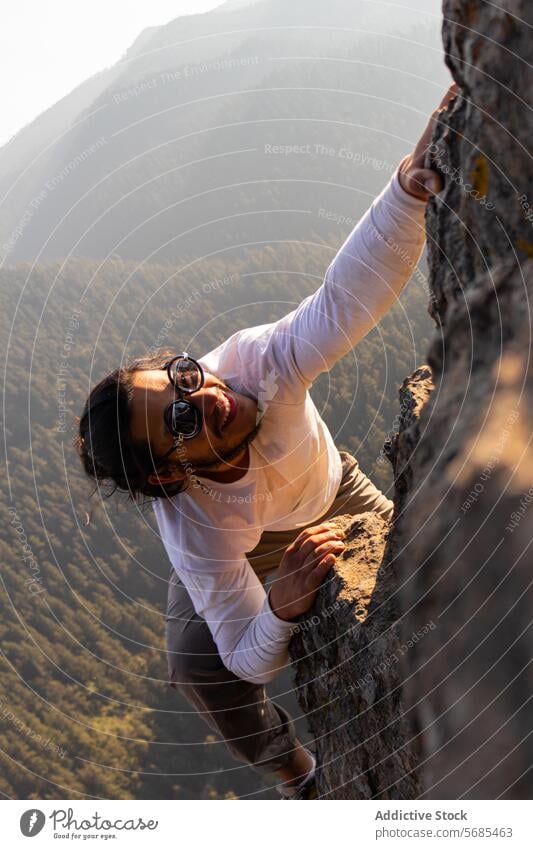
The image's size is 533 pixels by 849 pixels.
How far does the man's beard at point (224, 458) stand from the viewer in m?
3.07

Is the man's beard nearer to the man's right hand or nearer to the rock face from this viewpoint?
the man's right hand

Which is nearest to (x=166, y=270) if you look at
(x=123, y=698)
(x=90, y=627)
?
(x=90, y=627)

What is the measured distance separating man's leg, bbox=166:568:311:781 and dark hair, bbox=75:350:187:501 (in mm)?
885

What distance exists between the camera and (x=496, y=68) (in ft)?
6.20

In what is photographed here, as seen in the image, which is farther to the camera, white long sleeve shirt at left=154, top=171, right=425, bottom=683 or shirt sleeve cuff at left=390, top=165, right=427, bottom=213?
white long sleeve shirt at left=154, top=171, right=425, bottom=683

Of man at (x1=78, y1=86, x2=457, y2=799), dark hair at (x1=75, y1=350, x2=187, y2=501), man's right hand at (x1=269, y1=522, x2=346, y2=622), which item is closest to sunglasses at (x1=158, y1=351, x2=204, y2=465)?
A: man at (x1=78, y1=86, x2=457, y2=799)

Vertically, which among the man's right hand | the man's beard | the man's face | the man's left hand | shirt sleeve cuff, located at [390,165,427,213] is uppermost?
the man's left hand

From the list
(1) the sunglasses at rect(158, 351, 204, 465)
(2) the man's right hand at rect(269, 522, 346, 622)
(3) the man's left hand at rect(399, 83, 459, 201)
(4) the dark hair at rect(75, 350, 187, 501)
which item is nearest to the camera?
(3) the man's left hand at rect(399, 83, 459, 201)

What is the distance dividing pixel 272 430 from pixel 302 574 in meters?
0.74

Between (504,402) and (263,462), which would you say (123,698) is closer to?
(263,462)

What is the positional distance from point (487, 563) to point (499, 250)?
866 mm

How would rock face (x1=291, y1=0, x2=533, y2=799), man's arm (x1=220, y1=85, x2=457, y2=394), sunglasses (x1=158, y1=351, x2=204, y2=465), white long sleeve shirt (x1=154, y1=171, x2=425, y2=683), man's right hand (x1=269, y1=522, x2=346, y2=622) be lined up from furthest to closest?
sunglasses (x1=158, y1=351, x2=204, y2=465) < man's right hand (x1=269, y1=522, x2=346, y2=622) < white long sleeve shirt (x1=154, y1=171, x2=425, y2=683) < man's arm (x1=220, y1=85, x2=457, y2=394) < rock face (x1=291, y1=0, x2=533, y2=799)

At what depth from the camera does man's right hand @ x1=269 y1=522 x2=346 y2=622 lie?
2.71 m

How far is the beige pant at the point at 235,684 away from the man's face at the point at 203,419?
79 cm
